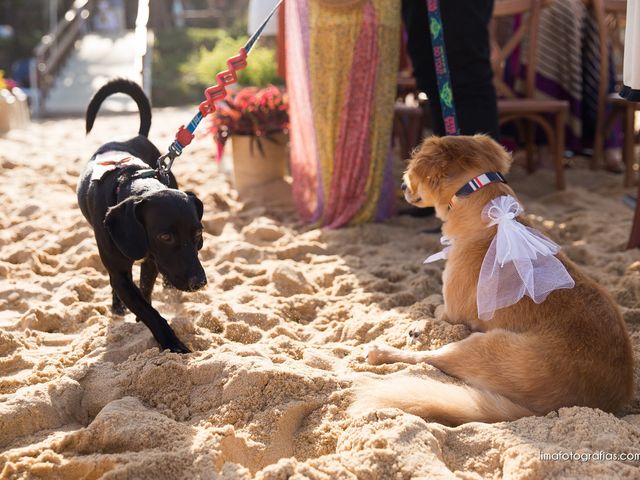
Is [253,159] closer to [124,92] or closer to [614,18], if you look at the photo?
[124,92]

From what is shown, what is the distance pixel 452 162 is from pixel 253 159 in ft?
9.90

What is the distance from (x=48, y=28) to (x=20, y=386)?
18.2m

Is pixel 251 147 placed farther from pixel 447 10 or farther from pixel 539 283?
pixel 539 283

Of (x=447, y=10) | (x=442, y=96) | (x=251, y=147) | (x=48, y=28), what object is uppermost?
(x=48, y=28)

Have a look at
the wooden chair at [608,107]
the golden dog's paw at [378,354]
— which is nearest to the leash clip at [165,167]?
the golden dog's paw at [378,354]

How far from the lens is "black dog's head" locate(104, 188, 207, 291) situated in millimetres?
2385

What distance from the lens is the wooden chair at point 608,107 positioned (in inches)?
218

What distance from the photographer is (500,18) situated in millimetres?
6520

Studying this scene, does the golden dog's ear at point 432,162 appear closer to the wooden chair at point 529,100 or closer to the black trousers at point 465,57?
the black trousers at point 465,57

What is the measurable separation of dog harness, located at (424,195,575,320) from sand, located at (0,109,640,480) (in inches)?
11.7

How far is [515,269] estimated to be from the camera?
8.04 feet

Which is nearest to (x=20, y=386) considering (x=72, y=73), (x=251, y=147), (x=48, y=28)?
(x=251, y=147)

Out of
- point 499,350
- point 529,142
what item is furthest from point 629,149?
point 499,350

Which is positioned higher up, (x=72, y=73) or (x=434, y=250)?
(x=72, y=73)
